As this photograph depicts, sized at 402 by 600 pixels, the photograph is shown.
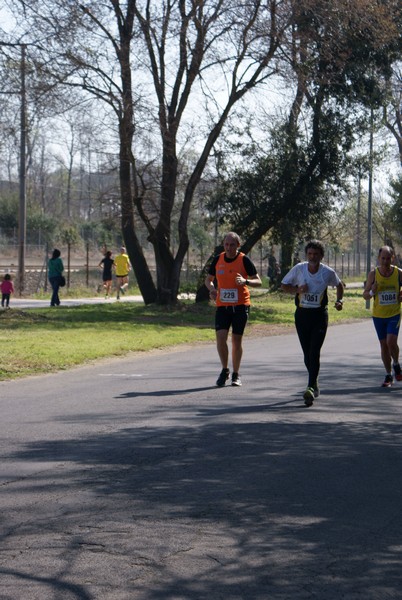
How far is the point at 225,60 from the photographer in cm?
2592

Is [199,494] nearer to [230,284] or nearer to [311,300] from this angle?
[311,300]

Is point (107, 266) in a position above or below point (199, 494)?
above

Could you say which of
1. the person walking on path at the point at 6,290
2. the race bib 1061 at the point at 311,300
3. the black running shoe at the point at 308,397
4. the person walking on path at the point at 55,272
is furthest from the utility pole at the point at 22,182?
the black running shoe at the point at 308,397

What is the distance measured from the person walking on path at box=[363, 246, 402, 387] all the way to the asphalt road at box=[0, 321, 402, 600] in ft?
2.80

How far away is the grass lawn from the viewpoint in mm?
16484

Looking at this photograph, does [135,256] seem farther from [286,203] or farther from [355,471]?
[355,471]

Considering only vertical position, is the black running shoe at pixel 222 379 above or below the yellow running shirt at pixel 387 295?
below

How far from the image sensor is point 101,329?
72.8 feet

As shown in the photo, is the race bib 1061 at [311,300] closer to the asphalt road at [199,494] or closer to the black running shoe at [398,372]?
the asphalt road at [199,494]

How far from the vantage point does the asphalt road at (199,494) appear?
525cm

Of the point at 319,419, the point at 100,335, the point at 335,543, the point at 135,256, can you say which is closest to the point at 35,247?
the point at 135,256

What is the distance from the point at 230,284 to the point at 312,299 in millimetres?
1641

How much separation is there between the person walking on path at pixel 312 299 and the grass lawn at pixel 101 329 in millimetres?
4662

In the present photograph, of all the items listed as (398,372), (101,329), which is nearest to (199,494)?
(398,372)
